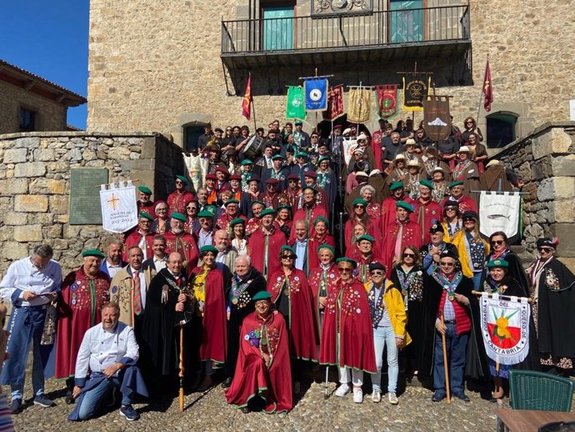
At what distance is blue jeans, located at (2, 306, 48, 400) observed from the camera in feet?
14.1

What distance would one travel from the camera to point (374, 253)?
5371 millimetres

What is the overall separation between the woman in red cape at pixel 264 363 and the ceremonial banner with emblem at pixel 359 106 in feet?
26.3

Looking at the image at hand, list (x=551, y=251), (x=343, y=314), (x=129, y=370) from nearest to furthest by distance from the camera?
(x=129, y=370), (x=343, y=314), (x=551, y=251)

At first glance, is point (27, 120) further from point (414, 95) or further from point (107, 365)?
point (107, 365)

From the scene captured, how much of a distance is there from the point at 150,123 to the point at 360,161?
7057mm

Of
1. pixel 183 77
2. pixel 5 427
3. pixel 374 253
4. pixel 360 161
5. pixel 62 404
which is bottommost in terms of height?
pixel 62 404

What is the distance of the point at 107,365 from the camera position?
417 cm

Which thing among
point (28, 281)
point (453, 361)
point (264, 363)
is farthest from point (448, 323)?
point (28, 281)

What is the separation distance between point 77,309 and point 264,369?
2.04 meters

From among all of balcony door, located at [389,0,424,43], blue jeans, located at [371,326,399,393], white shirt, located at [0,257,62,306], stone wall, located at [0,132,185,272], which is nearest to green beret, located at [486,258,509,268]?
blue jeans, located at [371,326,399,393]

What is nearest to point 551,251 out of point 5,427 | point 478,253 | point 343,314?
point 478,253

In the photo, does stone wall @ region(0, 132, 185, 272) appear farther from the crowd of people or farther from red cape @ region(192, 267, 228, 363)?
red cape @ region(192, 267, 228, 363)

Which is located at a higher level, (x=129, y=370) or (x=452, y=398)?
(x=129, y=370)

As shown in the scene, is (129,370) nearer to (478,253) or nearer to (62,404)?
(62,404)
